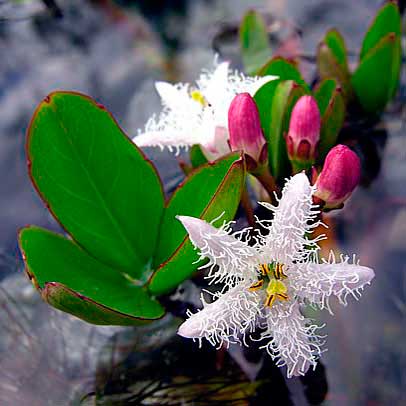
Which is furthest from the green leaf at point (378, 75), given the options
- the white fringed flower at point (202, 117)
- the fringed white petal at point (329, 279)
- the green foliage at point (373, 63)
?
the fringed white petal at point (329, 279)

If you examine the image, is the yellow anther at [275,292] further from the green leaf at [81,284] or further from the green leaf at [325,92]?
the green leaf at [325,92]

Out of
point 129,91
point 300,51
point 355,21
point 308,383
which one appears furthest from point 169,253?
point 355,21

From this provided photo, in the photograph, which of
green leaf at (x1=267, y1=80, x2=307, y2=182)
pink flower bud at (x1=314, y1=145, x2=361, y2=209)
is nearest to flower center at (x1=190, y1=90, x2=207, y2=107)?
green leaf at (x1=267, y1=80, x2=307, y2=182)

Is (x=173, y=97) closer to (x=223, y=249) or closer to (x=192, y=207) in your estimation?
(x=192, y=207)

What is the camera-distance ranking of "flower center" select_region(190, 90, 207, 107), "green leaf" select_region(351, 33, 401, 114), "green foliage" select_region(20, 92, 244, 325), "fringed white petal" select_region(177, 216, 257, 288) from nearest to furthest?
1. "fringed white petal" select_region(177, 216, 257, 288)
2. "green foliage" select_region(20, 92, 244, 325)
3. "flower center" select_region(190, 90, 207, 107)
4. "green leaf" select_region(351, 33, 401, 114)

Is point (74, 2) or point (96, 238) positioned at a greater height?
point (74, 2)

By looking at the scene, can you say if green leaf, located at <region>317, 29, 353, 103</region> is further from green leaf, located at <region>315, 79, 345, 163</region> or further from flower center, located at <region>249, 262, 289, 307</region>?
flower center, located at <region>249, 262, 289, 307</region>

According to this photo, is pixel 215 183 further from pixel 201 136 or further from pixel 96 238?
pixel 96 238
